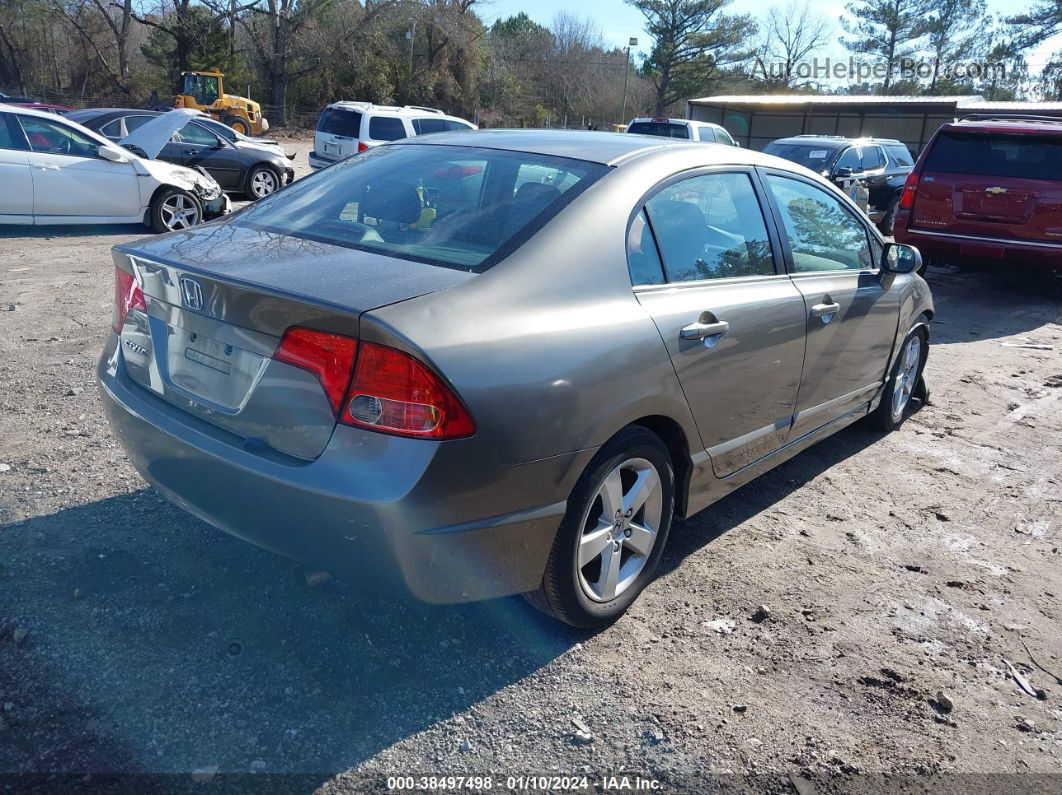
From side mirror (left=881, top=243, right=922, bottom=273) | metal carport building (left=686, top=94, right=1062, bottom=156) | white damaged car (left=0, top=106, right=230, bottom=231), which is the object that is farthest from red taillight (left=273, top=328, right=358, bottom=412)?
metal carport building (left=686, top=94, right=1062, bottom=156)

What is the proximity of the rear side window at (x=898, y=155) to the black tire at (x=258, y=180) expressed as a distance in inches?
459

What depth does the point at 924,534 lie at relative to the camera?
407 cm

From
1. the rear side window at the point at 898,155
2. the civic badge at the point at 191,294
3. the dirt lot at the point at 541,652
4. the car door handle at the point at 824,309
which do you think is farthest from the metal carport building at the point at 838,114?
the civic badge at the point at 191,294

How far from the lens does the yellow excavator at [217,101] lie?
38250 mm

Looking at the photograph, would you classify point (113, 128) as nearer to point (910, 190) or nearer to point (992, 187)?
point (910, 190)

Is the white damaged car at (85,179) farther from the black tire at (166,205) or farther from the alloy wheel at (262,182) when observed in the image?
the alloy wheel at (262,182)

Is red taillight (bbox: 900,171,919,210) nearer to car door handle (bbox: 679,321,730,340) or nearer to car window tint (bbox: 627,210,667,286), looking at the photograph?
car door handle (bbox: 679,321,730,340)

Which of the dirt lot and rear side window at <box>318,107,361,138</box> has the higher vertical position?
rear side window at <box>318,107,361,138</box>

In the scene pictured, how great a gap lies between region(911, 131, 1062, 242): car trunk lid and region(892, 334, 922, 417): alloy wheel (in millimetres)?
4512

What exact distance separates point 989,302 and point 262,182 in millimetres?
11211

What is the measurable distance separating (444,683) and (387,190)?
71.0 inches

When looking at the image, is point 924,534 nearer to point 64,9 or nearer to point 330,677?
point 330,677

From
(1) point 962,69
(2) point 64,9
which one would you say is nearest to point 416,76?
(2) point 64,9

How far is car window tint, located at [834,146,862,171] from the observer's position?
49.4 feet
